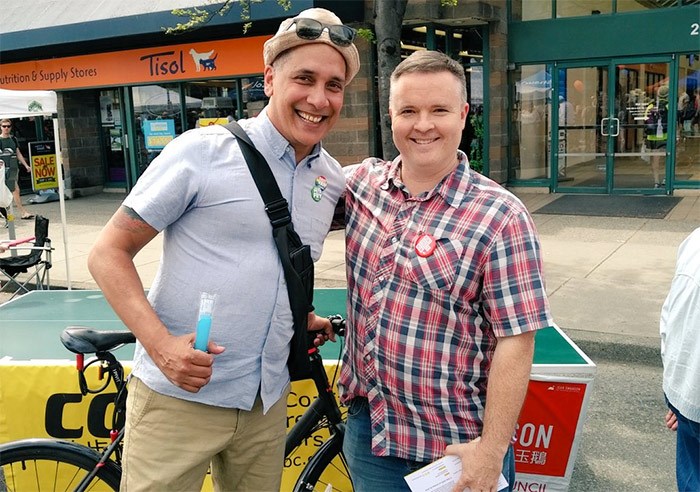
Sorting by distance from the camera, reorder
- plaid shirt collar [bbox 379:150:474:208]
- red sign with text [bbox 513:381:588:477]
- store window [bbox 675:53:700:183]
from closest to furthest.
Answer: plaid shirt collar [bbox 379:150:474:208], red sign with text [bbox 513:381:588:477], store window [bbox 675:53:700:183]

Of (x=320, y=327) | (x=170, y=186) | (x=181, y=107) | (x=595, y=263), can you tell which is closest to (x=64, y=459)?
(x=320, y=327)

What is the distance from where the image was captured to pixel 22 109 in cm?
741

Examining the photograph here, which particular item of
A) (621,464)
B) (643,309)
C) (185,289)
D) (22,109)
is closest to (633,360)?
(643,309)

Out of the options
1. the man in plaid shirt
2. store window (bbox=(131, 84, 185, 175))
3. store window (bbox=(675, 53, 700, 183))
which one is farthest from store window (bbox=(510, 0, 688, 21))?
the man in plaid shirt

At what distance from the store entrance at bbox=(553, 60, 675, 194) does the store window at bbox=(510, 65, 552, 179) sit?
0.29 m

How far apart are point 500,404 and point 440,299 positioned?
1.05 feet

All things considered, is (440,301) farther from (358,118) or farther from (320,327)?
(358,118)

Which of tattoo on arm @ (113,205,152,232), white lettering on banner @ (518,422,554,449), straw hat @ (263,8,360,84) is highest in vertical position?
straw hat @ (263,8,360,84)

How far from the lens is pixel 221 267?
2053 mm

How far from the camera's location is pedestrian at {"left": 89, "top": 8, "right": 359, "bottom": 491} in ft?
6.61

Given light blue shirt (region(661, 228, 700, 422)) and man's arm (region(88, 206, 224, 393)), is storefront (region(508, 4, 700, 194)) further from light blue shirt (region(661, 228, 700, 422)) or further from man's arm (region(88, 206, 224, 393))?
man's arm (region(88, 206, 224, 393))

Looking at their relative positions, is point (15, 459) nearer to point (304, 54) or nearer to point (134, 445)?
point (134, 445)

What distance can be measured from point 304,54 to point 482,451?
130cm

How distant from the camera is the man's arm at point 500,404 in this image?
6.11 ft
